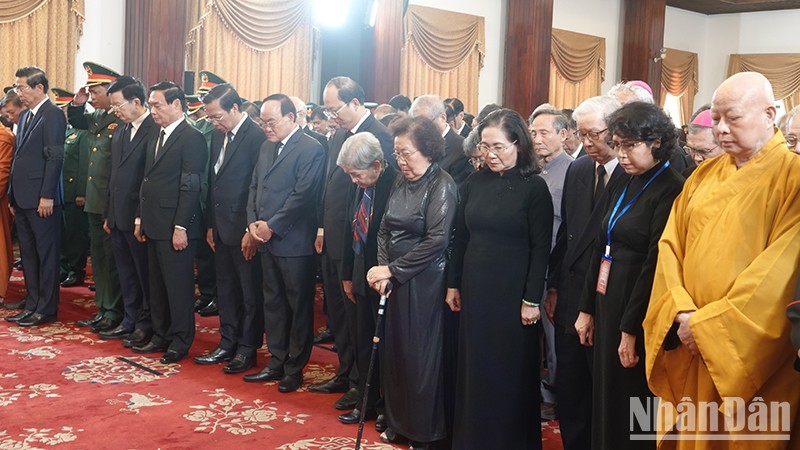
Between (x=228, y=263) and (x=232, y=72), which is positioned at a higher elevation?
(x=232, y=72)

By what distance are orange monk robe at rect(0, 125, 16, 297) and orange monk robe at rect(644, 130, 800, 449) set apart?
192 inches

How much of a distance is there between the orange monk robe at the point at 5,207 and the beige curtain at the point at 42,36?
2.43 metres

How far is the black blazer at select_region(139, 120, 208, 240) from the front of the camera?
4.55 meters

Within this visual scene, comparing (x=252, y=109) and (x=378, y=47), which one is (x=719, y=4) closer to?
(x=378, y=47)

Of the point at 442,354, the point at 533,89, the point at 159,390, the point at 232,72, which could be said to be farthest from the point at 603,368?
the point at 533,89

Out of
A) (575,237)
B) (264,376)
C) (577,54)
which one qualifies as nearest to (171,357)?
(264,376)

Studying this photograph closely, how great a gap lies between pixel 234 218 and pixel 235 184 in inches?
7.4

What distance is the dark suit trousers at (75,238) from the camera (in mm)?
6734

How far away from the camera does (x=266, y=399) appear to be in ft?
13.1

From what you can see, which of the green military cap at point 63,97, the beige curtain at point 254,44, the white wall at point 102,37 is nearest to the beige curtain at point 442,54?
the beige curtain at point 254,44

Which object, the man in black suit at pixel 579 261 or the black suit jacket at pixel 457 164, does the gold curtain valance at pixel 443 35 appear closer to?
the black suit jacket at pixel 457 164

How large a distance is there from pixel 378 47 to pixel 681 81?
744 cm

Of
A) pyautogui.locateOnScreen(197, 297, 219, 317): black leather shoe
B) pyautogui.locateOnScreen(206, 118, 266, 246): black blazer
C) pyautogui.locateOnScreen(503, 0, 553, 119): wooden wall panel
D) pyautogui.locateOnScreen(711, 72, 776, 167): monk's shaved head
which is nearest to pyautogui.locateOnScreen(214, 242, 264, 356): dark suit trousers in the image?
pyautogui.locateOnScreen(206, 118, 266, 246): black blazer

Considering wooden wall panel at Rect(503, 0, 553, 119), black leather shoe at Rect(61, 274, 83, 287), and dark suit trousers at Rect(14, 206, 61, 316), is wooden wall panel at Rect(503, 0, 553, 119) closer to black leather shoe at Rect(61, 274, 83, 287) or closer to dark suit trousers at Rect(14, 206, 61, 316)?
black leather shoe at Rect(61, 274, 83, 287)
